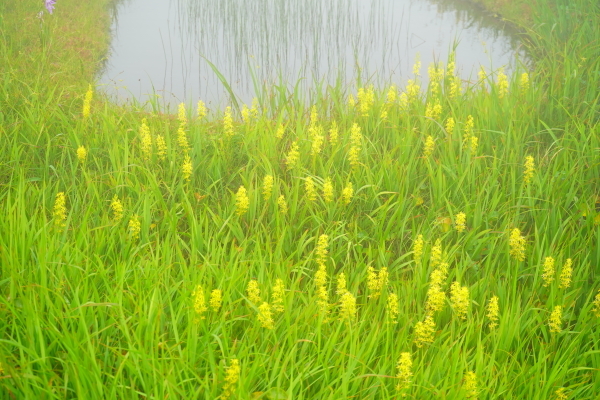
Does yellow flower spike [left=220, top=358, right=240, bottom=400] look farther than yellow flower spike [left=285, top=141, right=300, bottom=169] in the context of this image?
No

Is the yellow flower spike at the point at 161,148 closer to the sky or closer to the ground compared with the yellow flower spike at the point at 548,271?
closer to the sky

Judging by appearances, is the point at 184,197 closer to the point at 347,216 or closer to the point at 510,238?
the point at 347,216

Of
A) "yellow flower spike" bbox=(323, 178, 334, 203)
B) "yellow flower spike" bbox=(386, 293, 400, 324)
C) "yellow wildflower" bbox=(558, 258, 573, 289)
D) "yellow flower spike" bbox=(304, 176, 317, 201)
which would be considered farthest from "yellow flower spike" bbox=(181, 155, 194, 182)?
"yellow wildflower" bbox=(558, 258, 573, 289)

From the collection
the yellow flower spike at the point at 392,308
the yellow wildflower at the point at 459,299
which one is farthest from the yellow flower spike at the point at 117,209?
the yellow wildflower at the point at 459,299

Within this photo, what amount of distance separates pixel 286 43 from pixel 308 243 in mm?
3486

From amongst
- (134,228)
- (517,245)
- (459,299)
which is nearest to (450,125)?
(517,245)

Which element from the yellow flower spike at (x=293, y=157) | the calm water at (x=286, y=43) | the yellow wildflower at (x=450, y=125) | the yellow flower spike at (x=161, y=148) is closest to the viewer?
the yellow flower spike at (x=293, y=157)

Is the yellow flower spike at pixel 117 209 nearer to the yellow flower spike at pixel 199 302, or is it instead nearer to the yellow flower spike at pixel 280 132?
the yellow flower spike at pixel 199 302

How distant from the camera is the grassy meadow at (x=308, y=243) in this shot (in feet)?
6.52

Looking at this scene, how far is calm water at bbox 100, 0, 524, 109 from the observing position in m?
5.28

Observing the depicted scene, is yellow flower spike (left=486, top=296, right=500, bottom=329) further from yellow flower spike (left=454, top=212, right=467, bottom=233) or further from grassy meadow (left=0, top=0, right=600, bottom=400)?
yellow flower spike (left=454, top=212, right=467, bottom=233)

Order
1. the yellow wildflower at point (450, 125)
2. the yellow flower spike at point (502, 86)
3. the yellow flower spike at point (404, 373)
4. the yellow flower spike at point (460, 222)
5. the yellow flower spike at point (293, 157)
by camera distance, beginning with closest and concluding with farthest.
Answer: the yellow flower spike at point (404, 373) < the yellow flower spike at point (460, 222) < the yellow flower spike at point (293, 157) < the yellow wildflower at point (450, 125) < the yellow flower spike at point (502, 86)

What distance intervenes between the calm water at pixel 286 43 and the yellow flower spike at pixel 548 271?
7.96ft

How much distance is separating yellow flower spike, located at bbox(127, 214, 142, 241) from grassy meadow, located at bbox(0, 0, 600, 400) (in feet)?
0.05
